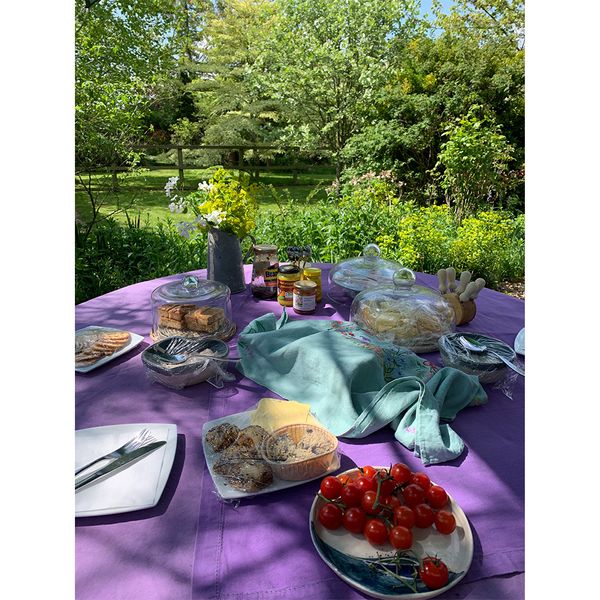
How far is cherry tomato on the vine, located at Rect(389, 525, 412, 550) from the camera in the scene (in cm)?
87

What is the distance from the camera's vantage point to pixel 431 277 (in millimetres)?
2625

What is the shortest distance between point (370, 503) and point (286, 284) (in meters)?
1.31

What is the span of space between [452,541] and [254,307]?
1.40m

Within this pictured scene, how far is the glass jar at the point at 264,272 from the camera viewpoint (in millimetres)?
2221

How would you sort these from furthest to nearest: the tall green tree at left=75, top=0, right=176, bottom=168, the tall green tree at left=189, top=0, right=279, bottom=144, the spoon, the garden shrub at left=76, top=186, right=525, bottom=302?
the tall green tree at left=189, top=0, right=279, bottom=144
the tall green tree at left=75, top=0, right=176, bottom=168
the garden shrub at left=76, top=186, right=525, bottom=302
the spoon

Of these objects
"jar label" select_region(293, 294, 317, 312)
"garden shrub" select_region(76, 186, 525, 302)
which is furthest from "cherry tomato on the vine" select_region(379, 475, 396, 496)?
"garden shrub" select_region(76, 186, 525, 302)

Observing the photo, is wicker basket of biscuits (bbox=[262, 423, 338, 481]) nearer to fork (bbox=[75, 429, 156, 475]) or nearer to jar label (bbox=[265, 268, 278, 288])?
fork (bbox=[75, 429, 156, 475])

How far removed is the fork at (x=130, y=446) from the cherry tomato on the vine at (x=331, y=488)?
18.1 inches

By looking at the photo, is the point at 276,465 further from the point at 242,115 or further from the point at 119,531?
the point at 242,115

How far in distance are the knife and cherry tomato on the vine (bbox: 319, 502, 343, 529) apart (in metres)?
0.45

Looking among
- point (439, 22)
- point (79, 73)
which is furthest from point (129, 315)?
point (439, 22)

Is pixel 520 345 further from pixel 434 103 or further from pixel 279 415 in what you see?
pixel 434 103

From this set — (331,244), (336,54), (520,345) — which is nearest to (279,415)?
(520,345)

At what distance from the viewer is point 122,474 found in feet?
3.51
